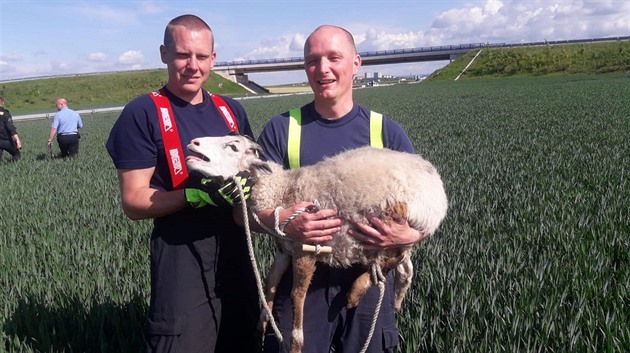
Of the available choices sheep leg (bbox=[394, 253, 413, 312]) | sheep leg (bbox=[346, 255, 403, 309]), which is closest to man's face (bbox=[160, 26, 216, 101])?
sheep leg (bbox=[346, 255, 403, 309])

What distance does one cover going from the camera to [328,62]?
8.44 ft

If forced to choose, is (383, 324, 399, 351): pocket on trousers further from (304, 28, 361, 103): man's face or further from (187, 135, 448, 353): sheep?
(304, 28, 361, 103): man's face

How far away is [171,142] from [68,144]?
14.5 metres

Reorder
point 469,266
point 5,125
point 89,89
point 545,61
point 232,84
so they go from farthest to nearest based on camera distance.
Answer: point 232,84, point 89,89, point 545,61, point 5,125, point 469,266

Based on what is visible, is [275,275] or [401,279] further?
[401,279]

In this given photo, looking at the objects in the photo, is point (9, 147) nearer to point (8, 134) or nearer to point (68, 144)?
point (8, 134)

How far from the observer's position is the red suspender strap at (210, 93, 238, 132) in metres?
2.83

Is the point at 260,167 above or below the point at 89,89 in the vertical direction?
above

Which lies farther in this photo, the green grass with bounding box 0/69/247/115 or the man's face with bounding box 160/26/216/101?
the green grass with bounding box 0/69/247/115

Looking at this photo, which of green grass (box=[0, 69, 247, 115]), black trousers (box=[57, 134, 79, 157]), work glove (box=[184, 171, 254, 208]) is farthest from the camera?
green grass (box=[0, 69, 247, 115])

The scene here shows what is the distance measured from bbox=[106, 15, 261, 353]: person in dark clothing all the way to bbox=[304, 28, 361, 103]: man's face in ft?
1.78

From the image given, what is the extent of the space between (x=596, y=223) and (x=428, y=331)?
290cm

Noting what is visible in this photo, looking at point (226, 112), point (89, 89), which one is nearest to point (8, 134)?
point (226, 112)

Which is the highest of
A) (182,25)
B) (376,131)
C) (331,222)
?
(182,25)
